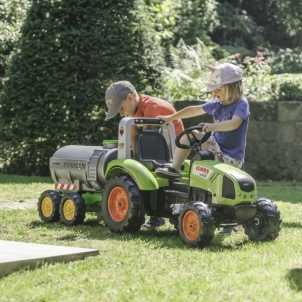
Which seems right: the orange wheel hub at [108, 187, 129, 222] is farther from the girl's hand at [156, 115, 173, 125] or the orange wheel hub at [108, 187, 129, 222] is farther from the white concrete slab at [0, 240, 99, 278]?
the white concrete slab at [0, 240, 99, 278]

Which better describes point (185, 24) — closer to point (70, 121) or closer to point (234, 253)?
point (70, 121)

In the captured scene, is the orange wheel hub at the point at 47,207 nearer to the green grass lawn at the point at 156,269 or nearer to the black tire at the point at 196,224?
the green grass lawn at the point at 156,269

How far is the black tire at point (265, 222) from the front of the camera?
662 cm

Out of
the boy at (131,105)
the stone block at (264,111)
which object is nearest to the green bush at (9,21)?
the stone block at (264,111)

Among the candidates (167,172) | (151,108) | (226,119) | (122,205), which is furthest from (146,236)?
(151,108)

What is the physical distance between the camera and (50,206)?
7.82 meters

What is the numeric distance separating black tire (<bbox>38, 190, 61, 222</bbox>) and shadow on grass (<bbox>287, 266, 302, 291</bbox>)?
2900 mm

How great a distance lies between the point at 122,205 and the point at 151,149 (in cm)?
62

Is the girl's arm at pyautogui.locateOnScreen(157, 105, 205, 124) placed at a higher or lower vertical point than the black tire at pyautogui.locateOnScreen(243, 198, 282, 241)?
higher

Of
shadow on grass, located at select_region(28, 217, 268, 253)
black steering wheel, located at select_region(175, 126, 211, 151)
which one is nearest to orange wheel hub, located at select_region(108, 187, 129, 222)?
shadow on grass, located at select_region(28, 217, 268, 253)

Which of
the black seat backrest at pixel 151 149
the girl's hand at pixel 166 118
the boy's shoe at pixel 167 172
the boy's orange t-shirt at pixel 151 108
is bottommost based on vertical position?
the boy's shoe at pixel 167 172

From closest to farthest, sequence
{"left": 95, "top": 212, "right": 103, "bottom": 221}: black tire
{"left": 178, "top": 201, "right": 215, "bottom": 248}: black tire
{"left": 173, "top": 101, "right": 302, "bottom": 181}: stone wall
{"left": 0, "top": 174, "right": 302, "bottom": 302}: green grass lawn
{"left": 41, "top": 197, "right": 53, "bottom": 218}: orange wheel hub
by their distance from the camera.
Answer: {"left": 0, "top": 174, "right": 302, "bottom": 302}: green grass lawn → {"left": 178, "top": 201, "right": 215, "bottom": 248}: black tire → {"left": 41, "top": 197, "right": 53, "bottom": 218}: orange wheel hub → {"left": 95, "top": 212, "right": 103, "bottom": 221}: black tire → {"left": 173, "top": 101, "right": 302, "bottom": 181}: stone wall

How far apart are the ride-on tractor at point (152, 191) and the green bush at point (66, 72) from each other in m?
4.17

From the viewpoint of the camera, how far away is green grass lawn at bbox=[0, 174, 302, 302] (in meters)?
4.77
